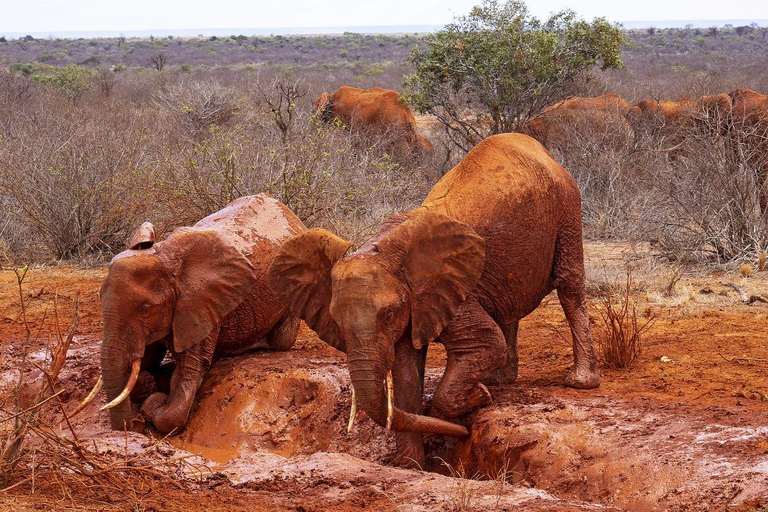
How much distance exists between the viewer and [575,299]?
6.90 meters

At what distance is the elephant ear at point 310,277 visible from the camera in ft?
18.8

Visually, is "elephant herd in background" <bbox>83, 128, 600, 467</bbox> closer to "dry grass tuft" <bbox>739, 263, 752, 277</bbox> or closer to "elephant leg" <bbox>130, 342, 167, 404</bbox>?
Result: "elephant leg" <bbox>130, 342, 167, 404</bbox>

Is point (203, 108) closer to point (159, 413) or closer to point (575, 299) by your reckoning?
point (159, 413)

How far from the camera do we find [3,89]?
23.5m

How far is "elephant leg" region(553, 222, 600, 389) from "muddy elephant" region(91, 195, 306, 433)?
2181 mm

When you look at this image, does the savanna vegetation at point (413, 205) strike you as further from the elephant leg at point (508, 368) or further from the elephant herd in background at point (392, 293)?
the elephant herd in background at point (392, 293)

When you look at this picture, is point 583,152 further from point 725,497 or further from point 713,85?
point 725,497

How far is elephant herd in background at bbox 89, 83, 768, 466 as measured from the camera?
5.50m

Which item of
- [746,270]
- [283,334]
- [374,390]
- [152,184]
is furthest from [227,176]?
[746,270]

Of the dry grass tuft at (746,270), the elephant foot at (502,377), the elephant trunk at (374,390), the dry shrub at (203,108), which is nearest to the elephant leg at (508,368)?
the elephant foot at (502,377)

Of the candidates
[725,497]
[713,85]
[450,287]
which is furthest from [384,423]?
[713,85]

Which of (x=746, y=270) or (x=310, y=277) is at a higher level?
(x=310, y=277)

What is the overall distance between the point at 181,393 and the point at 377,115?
44.8 ft

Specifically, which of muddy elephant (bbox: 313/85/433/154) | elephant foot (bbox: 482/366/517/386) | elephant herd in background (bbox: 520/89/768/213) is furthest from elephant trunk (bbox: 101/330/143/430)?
muddy elephant (bbox: 313/85/433/154)
